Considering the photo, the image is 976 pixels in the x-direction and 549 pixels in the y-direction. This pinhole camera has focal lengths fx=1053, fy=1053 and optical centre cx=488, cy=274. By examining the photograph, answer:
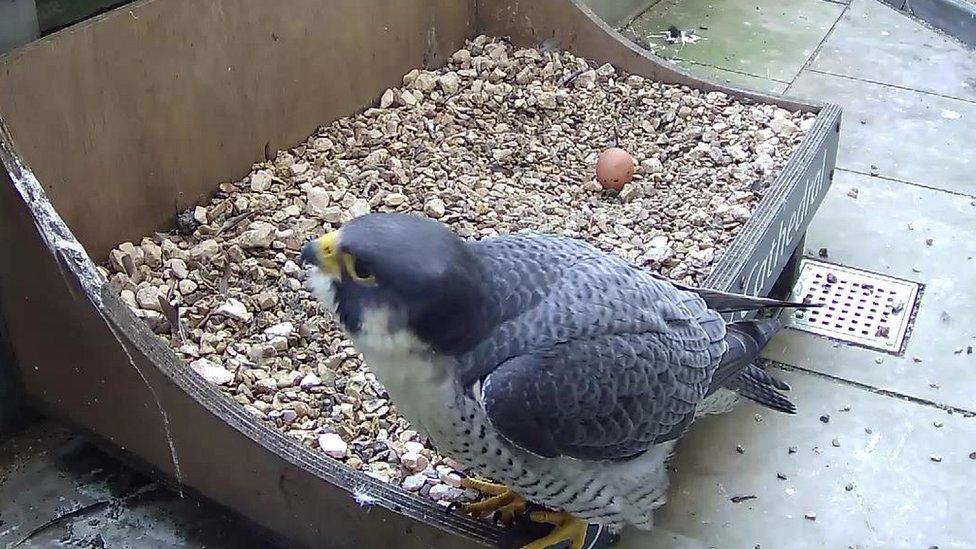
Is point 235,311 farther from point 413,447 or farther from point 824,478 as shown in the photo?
point 824,478

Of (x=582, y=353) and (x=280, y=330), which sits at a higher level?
(x=582, y=353)

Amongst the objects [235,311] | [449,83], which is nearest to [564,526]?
[235,311]

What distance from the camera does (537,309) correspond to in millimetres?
1571

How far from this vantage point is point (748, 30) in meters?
4.47

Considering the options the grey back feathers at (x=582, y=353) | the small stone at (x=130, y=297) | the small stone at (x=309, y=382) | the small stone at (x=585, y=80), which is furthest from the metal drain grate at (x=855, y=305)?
the small stone at (x=130, y=297)

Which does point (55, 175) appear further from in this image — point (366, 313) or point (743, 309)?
point (743, 309)

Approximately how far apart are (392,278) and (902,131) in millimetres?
2813

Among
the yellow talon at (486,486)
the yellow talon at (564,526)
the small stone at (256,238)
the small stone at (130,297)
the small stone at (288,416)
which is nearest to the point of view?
the yellow talon at (564,526)

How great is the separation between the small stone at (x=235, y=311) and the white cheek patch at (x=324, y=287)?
89 cm

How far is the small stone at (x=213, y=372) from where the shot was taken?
6.91 feet

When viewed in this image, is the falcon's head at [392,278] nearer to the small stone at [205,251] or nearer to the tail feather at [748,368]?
the tail feather at [748,368]

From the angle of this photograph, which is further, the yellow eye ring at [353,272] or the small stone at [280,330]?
the small stone at [280,330]

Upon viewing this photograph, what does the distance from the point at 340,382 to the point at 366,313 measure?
801mm

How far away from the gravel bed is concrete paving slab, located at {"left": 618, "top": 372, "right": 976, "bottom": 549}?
41 cm
